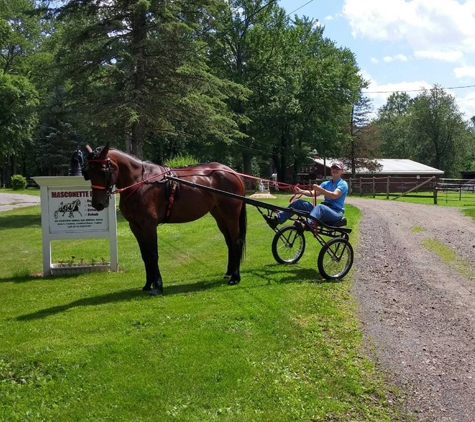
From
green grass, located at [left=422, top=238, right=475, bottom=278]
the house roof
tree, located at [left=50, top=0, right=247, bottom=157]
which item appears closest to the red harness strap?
green grass, located at [left=422, top=238, right=475, bottom=278]

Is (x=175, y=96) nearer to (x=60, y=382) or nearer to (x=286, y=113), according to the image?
(x=60, y=382)

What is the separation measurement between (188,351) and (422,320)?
2.95m

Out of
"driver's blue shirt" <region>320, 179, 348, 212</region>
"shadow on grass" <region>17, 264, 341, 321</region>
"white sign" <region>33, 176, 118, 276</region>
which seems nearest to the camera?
"shadow on grass" <region>17, 264, 341, 321</region>

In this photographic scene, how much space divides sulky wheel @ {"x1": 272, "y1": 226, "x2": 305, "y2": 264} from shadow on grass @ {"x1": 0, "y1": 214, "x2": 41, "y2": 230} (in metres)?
11.3

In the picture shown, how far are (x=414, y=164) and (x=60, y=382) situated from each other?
71684 mm

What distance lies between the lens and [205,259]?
33.5 ft

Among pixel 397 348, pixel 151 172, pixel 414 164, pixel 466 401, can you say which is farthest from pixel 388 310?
pixel 414 164

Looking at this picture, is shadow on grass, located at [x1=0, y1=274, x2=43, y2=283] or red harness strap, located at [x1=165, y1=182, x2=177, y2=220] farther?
shadow on grass, located at [x1=0, y1=274, x2=43, y2=283]

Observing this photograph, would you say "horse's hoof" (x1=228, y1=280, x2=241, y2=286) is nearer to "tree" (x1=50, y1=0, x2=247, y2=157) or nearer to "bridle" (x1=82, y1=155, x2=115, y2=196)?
"bridle" (x1=82, y1=155, x2=115, y2=196)

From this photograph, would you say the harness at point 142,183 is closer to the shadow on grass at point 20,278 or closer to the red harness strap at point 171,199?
the red harness strap at point 171,199

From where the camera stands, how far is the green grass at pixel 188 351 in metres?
3.95

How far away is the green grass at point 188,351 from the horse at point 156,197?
0.64 metres

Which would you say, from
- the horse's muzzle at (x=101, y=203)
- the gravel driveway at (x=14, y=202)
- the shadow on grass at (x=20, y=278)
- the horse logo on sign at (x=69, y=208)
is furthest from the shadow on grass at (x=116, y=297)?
the gravel driveway at (x=14, y=202)

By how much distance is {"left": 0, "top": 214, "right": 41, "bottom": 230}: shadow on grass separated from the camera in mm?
18031
